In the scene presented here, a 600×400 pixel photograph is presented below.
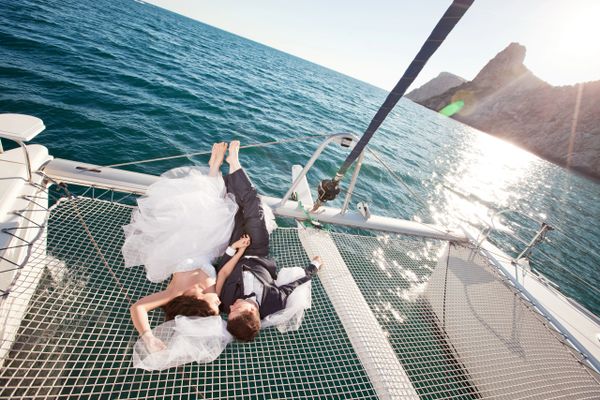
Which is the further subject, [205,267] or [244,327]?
[205,267]

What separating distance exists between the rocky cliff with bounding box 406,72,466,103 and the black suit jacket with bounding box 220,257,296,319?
486 ft

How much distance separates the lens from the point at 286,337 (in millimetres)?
3164

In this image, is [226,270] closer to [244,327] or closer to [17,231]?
[244,327]

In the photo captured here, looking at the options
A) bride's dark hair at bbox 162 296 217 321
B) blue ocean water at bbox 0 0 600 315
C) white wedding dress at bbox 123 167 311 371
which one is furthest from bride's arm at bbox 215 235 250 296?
blue ocean water at bbox 0 0 600 315

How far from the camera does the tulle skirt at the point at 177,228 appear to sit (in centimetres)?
325

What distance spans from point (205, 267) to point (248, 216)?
889 millimetres

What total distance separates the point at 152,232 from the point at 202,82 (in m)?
16.4

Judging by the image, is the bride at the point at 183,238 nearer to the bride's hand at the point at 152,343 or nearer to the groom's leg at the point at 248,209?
the groom's leg at the point at 248,209

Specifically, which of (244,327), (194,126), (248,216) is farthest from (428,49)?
(194,126)

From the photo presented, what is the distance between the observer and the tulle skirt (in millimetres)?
3250

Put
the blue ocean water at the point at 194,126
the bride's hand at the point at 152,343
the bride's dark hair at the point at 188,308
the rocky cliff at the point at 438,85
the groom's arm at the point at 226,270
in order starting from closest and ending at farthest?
the bride's hand at the point at 152,343 → the bride's dark hair at the point at 188,308 → the groom's arm at the point at 226,270 → the blue ocean water at the point at 194,126 → the rocky cliff at the point at 438,85

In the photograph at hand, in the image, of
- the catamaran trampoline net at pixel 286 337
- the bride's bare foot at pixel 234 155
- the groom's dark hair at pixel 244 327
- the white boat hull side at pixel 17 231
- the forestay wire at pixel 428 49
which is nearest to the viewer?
the forestay wire at pixel 428 49

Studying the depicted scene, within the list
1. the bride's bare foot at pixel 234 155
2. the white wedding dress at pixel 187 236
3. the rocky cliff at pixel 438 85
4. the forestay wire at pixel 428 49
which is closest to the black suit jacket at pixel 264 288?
the white wedding dress at pixel 187 236

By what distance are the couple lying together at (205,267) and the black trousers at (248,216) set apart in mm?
14
